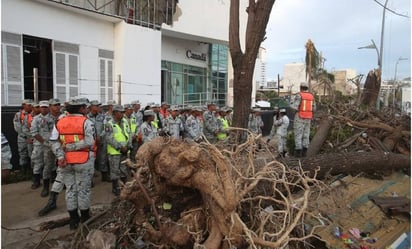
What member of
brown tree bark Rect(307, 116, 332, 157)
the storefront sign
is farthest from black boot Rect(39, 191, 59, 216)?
the storefront sign

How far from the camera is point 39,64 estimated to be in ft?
40.5

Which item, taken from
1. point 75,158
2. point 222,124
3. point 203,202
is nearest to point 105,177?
point 75,158

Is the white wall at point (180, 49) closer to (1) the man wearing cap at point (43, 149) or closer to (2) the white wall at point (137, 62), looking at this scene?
(2) the white wall at point (137, 62)

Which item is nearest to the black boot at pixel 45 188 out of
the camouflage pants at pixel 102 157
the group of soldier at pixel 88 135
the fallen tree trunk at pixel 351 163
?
the group of soldier at pixel 88 135

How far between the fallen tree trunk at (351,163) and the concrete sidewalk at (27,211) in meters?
3.30

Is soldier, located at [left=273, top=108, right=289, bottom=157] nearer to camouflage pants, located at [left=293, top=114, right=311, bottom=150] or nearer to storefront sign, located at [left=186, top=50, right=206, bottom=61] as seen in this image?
camouflage pants, located at [left=293, top=114, right=311, bottom=150]

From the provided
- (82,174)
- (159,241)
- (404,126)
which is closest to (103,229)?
(159,241)

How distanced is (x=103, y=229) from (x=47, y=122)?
4.02 metres

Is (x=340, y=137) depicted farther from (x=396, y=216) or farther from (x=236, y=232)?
(x=236, y=232)

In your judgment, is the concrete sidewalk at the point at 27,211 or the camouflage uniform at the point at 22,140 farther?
the camouflage uniform at the point at 22,140

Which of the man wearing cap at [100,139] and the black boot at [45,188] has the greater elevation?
the man wearing cap at [100,139]

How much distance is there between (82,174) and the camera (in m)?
4.94

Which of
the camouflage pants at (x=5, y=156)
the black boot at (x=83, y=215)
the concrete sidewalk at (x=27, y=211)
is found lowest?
the concrete sidewalk at (x=27, y=211)

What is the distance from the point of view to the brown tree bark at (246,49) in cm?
604
